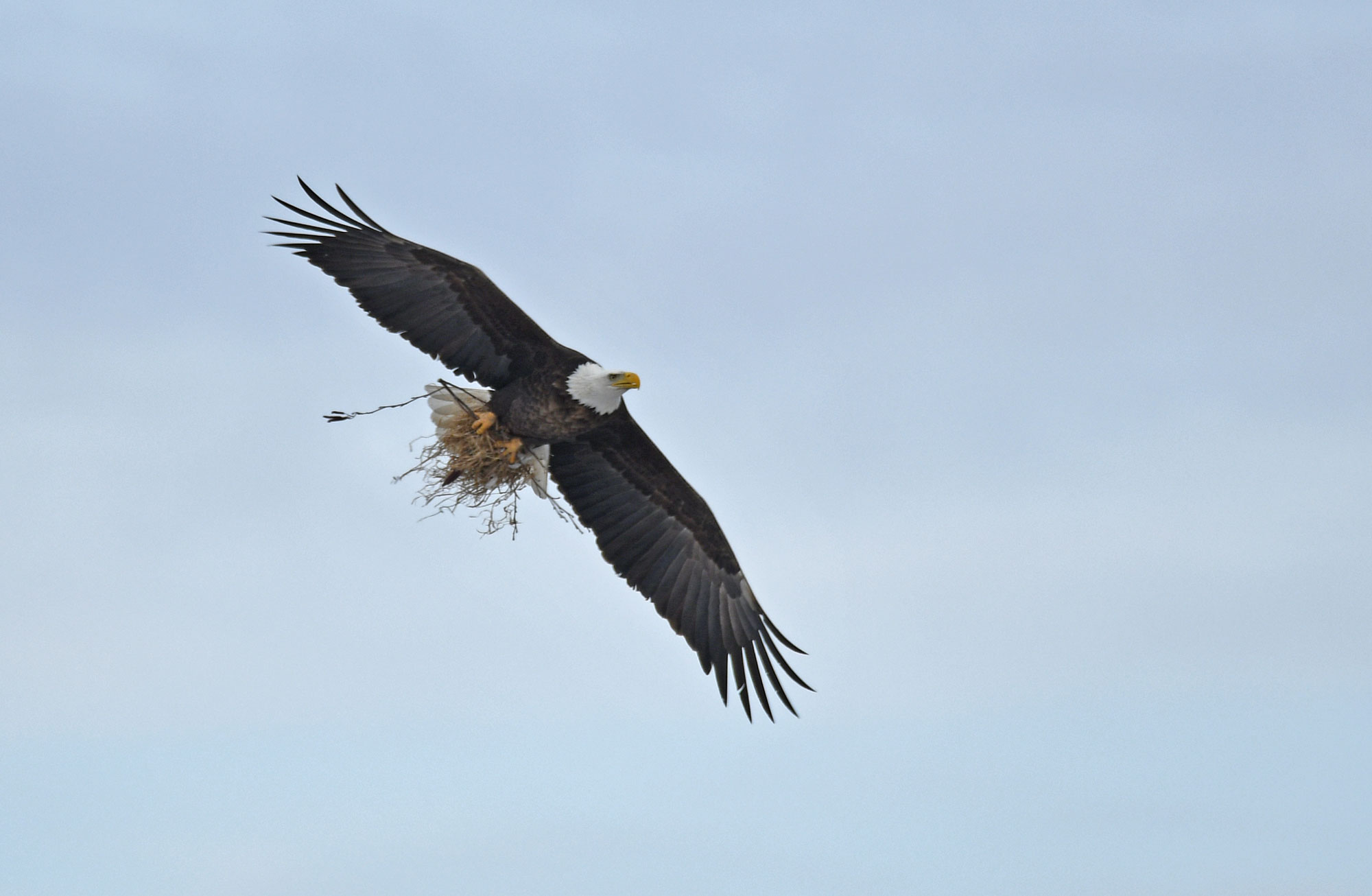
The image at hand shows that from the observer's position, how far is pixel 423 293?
381 inches

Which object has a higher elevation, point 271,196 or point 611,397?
point 271,196

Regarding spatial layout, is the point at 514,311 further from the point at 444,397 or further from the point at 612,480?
the point at 612,480

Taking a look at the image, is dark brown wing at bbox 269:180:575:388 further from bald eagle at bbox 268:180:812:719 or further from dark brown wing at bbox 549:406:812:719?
dark brown wing at bbox 549:406:812:719

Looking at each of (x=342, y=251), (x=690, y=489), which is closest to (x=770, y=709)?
(x=690, y=489)

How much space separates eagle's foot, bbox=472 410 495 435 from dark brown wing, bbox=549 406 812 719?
2.26 feet

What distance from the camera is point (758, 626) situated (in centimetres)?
1061

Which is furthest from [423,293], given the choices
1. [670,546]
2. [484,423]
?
[670,546]

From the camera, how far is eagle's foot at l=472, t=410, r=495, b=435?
9.76 m

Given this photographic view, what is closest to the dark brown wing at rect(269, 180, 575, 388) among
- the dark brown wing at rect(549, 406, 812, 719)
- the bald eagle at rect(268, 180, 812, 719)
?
the bald eagle at rect(268, 180, 812, 719)

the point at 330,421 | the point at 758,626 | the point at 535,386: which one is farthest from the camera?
the point at 758,626

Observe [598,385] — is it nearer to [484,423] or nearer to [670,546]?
[484,423]

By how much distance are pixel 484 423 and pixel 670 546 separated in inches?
70.3

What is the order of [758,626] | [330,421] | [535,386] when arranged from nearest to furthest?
1. [330,421]
2. [535,386]
3. [758,626]

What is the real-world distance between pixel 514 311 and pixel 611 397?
2.70ft
